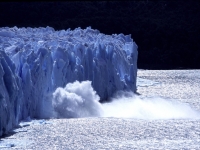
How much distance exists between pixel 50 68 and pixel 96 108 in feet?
6.64

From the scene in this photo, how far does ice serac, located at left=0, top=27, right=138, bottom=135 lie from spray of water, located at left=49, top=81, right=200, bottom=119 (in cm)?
42

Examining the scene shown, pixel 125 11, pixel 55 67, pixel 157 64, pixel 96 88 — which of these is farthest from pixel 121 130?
pixel 125 11

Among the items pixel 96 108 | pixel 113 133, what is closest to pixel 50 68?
pixel 96 108

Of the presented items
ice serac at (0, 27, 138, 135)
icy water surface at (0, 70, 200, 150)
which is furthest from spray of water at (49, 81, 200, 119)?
ice serac at (0, 27, 138, 135)

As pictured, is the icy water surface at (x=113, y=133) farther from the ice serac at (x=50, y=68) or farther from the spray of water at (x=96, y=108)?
the ice serac at (x=50, y=68)

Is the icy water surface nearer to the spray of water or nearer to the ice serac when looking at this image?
the spray of water

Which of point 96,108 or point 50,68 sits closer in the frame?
point 50,68

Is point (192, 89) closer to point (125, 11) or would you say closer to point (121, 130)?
point (121, 130)

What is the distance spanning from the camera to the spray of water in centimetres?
1791

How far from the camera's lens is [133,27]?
47.3 m

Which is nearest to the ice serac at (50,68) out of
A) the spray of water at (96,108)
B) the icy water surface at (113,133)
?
the spray of water at (96,108)

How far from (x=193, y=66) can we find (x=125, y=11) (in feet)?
35.9

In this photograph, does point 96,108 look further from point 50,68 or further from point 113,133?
point 113,133

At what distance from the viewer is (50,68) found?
17.8 m
